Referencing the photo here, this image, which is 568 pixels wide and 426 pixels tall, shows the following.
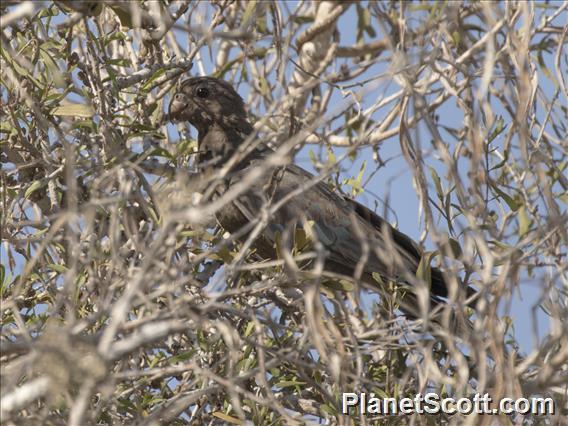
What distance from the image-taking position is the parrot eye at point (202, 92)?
6.11 meters

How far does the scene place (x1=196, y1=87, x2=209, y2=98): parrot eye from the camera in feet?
20.0

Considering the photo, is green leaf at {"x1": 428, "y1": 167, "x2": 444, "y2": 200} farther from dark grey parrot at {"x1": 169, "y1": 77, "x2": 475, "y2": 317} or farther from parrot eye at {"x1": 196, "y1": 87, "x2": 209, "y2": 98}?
parrot eye at {"x1": 196, "y1": 87, "x2": 209, "y2": 98}

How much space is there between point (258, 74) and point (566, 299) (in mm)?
2834

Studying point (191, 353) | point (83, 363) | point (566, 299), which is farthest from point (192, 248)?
point (83, 363)

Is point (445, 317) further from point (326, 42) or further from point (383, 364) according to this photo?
point (326, 42)

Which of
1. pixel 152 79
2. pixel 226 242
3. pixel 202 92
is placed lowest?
pixel 226 242

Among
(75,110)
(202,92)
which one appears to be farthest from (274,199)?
(75,110)

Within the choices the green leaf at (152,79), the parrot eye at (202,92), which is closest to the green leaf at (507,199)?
the green leaf at (152,79)

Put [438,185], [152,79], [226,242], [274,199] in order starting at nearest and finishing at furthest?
1. [226,242]
2. [438,185]
3. [152,79]
4. [274,199]

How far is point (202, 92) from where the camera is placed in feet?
20.1

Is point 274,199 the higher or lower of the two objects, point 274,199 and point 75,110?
the higher

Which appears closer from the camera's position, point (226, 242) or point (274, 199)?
point (226, 242)

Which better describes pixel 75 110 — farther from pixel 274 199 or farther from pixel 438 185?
pixel 274 199

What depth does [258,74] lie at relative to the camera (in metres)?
6.24
